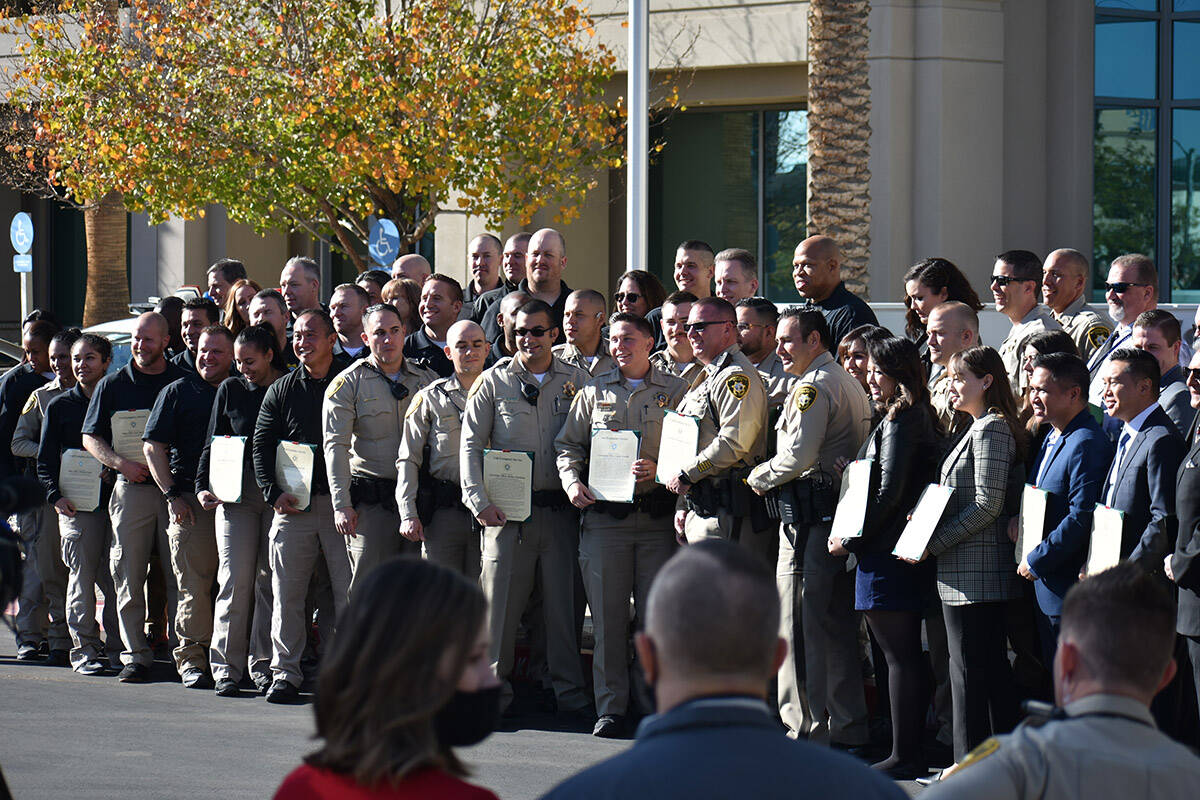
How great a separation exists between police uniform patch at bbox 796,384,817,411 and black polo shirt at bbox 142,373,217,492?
368 cm

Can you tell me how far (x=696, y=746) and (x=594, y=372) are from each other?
20.3ft

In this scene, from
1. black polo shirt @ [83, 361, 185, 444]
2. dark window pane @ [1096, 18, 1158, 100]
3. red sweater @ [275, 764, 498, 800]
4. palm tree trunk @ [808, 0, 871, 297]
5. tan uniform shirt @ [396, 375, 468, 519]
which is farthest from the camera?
dark window pane @ [1096, 18, 1158, 100]

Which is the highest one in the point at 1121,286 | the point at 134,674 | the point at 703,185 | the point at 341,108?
the point at 341,108

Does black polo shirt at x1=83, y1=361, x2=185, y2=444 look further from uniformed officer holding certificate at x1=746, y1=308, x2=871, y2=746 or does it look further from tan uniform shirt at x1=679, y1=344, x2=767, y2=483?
uniformed officer holding certificate at x1=746, y1=308, x2=871, y2=746

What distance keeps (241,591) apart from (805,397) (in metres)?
3.56

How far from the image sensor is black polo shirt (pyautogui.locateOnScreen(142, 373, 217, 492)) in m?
9.17

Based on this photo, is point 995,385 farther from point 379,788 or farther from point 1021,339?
point 379,788

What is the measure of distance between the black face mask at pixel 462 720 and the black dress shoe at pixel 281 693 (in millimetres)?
6130

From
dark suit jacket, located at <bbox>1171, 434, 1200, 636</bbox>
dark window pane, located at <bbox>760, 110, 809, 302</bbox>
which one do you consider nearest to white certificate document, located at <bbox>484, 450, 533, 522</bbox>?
dark suit jacket, located at <bbox>1171, 434, 1200, 636</bbox>

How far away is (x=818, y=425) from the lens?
23.9ft

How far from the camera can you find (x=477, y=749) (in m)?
7.48

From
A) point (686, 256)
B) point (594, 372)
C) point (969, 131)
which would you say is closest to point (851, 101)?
point (969, 131)

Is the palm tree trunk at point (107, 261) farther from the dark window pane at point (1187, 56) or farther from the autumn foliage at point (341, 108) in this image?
the dark window pane at point (1187, 56)

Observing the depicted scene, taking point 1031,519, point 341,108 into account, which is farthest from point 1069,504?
point 341,108
